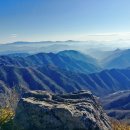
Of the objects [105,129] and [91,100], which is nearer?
[105,129]

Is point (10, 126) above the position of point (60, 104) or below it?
below

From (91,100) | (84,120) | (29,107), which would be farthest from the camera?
(91,100)

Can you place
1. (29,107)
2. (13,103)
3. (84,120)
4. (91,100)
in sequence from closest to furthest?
(84,120) < (29,107) < (91,100) < (13,103)

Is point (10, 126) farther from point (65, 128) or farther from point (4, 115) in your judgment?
point (65, 128)

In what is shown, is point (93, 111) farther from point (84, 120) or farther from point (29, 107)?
point (29, 107)

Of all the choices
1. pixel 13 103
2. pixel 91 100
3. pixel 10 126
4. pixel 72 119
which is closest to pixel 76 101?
pixel 91 100

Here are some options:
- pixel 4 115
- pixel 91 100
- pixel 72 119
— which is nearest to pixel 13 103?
pixel 4 115
